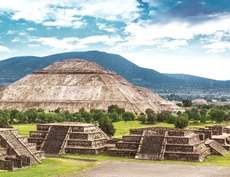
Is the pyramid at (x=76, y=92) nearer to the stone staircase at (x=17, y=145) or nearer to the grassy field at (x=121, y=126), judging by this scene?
the grassy field at (x=121, y=126)

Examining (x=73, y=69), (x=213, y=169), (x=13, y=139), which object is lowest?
(x=213, y=169)

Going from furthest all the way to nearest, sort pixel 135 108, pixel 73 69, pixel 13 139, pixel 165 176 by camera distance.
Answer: pixel 73 69 → pixel 135 108 → pixel 13 139 → pixel 165 176

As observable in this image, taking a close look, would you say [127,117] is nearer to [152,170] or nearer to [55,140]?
[55,140]

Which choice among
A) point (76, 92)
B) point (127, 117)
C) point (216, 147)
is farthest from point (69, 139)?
point (76, 92)

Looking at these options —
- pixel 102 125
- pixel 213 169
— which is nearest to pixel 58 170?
pixel 213 169

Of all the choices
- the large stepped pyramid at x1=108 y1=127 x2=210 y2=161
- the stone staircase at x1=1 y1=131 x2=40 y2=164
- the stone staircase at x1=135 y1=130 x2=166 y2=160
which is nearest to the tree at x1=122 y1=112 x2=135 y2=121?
the large stepped pyramid at x1=108 y1=127 x2=210 y2=161

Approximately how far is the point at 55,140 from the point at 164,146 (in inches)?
522

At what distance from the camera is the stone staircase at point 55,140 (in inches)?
2501

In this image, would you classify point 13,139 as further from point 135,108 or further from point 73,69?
point 73,69

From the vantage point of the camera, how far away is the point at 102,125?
249 ft

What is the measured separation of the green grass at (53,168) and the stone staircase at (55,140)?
683cm

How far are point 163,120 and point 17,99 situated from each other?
6532cm

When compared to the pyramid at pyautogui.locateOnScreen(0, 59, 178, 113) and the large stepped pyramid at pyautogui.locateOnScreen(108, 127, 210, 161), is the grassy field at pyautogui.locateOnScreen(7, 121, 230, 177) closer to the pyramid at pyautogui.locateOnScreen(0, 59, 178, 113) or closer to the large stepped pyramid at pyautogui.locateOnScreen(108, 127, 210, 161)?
the large stepped pyramid at pyautogui.locateOnScreen(108, 127, 210, 161)

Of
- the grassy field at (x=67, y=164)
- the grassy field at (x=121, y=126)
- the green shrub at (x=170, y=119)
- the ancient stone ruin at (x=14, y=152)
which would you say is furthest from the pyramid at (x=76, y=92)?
the ancient stone ruin at (x=14, y=152)
